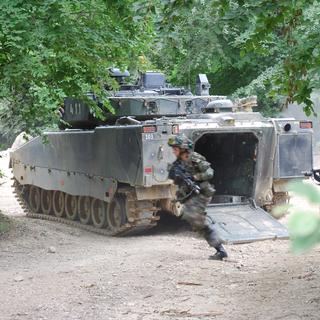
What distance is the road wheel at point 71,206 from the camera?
13.2m

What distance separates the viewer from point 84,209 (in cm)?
1280

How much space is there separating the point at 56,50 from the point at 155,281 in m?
4.06

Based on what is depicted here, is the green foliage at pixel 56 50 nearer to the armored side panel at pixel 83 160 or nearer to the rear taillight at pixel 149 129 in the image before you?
the armored side panel at pixel 83 160

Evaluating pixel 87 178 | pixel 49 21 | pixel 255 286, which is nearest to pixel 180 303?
pixel 255 286

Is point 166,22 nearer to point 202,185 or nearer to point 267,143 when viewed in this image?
point 202,185

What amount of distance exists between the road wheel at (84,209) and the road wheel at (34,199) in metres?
2.56

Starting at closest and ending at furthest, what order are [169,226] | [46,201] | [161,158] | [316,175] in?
1. [316,175]
2. [161,158]
3. [169,226]
4. [46,201]

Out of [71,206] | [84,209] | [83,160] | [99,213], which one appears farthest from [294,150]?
[71,206]

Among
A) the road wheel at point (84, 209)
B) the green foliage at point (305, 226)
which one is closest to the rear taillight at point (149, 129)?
the road wheel at point (84, 209)

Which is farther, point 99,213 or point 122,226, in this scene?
point 99,213

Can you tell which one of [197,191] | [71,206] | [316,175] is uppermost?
[316,175]

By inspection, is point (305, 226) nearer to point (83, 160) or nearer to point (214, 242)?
point (214, 242)

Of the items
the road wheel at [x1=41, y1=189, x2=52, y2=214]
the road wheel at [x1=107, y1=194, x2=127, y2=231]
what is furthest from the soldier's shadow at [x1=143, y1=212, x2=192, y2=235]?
the road wheel at [x1=41, y1=189, x2=52, y2=214]

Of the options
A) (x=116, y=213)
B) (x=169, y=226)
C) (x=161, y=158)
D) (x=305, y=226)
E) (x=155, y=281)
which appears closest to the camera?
(x=305, y=226)
